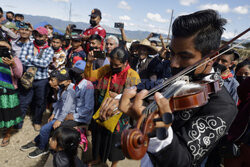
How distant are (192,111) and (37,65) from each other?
3.68m

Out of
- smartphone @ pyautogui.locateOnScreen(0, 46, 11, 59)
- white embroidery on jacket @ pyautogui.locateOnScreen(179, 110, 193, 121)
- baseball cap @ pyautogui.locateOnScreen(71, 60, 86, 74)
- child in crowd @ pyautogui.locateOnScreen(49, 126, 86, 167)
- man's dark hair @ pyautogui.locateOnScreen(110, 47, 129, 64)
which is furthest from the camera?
baseball cap @ pyautogui.locateOnScreen(71, 60, 86, 74)

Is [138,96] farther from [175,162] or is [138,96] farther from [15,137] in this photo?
[15,137]

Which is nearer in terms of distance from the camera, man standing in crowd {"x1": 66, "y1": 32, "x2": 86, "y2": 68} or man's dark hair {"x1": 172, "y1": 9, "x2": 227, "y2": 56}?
man's dark hair {"x1": 172, "y1": 9, "x2": 227, "y2": 56}

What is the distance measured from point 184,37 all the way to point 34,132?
4147 millimetres

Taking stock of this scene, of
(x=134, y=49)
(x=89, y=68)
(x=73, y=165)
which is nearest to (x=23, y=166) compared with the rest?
(x=73, y=165)

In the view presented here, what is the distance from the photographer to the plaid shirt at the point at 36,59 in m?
3.78

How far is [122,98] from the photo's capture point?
1.07 metres

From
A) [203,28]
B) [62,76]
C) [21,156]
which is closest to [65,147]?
[62,76]

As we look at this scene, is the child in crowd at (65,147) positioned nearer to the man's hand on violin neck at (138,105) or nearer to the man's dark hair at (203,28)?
the man's hand on violin neck at (138,105)

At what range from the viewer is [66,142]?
231 cm

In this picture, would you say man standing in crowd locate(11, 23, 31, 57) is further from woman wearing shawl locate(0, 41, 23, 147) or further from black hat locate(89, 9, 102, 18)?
black hat locate(89, 9, 102, 18)

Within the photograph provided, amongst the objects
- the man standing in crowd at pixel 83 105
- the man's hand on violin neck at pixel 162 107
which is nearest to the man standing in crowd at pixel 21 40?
the man standing in crowd at pixel 83 105

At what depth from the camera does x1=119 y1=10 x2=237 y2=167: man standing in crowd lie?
87cm

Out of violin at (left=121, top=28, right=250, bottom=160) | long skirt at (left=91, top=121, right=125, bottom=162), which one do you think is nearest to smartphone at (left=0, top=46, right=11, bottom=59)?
long skirt at (left=91, top=121, right=125, bottom=162)
